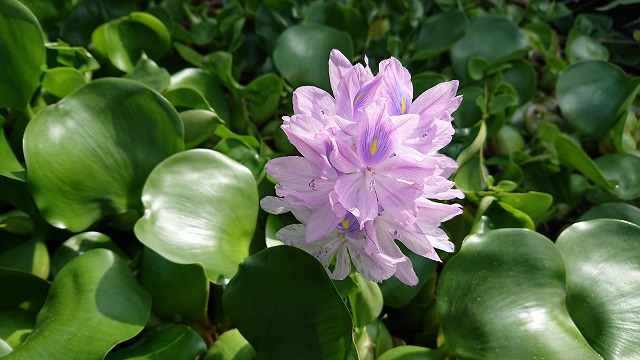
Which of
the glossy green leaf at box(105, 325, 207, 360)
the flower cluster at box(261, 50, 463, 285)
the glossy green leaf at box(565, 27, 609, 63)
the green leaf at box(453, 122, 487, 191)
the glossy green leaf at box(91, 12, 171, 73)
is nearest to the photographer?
the flower cluster at box(261, 50, 463, 285)

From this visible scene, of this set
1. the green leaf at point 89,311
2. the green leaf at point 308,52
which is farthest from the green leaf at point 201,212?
the green leaf at point 308,52

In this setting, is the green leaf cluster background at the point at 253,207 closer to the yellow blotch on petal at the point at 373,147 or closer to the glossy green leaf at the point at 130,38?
the glossy green leaf at the point at 130,38

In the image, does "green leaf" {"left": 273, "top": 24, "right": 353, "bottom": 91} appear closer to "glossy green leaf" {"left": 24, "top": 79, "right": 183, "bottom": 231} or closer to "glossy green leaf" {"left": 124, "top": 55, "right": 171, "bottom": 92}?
"glossy green leaf" {"left": 124, "top": 55, "right": 171, "bottom": 92}

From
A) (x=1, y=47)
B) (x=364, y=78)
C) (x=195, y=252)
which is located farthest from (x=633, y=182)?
(x=1, y=47)

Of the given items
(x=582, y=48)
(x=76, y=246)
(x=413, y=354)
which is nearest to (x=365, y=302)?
(x=413, y=354)

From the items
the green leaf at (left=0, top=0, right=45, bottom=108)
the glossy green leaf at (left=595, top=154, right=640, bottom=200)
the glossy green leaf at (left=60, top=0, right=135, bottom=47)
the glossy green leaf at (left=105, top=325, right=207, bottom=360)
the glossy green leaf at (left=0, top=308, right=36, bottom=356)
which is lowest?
the glossy green leaf at (left=595, top=154, right=640, bottom=200)

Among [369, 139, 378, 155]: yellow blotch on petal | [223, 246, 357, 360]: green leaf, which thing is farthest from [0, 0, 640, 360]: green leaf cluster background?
[369, 139, 378, 155]: yellow blotch on petal

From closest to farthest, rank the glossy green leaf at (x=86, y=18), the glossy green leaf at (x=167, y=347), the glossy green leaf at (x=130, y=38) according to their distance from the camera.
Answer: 1. the glossy green leaf at (x=167, y=347)
2. the glossy green leaf at (x=130, y=38)
3. the glossy green leaf at (x=86, y=18)
